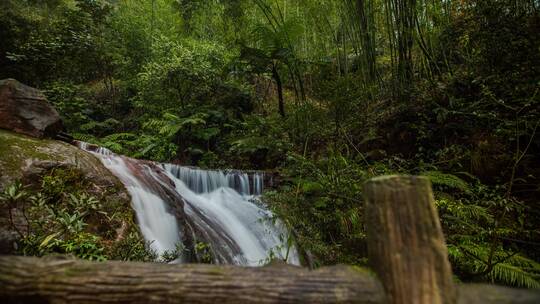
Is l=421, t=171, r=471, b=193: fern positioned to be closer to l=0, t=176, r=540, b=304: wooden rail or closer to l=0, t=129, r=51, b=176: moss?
l=0, t=176, r=540, b=304: wooden rail

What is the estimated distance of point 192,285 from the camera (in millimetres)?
1108

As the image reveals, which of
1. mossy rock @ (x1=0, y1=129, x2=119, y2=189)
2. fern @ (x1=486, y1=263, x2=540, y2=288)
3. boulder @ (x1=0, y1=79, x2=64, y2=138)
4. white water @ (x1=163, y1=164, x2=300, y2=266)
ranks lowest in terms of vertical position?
fern @ (x1=486, y1=263, x2=540, y2=288)

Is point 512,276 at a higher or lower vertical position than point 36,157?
lower

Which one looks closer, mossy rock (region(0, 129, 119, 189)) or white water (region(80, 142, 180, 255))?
mossy rock (region(0, 129, 119, 189))

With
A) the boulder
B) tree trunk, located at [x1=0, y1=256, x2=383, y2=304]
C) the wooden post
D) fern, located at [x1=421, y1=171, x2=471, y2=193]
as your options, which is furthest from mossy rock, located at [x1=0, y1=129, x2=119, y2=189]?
fern, located at [x1=421, y1=171, x2=471, y2=193]

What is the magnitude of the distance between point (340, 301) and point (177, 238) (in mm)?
3089

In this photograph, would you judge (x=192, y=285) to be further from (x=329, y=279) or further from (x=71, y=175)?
(x=71, y=175)

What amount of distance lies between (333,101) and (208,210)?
2.71m

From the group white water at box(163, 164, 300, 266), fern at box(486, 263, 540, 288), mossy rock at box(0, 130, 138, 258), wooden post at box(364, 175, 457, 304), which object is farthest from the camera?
white water at box(163, 164, 300, 266)

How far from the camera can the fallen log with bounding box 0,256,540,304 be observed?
1060mm

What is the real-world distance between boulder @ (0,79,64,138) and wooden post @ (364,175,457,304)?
481 centimetres

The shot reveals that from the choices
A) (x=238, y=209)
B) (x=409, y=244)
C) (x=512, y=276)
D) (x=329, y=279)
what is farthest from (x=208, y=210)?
(x=409, y=244)

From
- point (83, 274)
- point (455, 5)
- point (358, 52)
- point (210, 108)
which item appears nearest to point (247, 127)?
point (210, 108)

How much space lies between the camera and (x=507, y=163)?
416 cm
